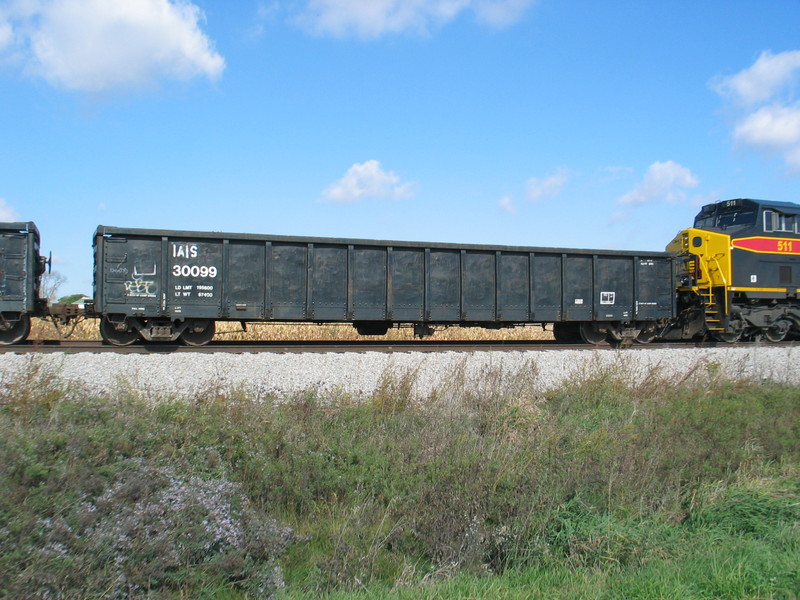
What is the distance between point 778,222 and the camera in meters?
17.1

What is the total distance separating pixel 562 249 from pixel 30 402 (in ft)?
40.7

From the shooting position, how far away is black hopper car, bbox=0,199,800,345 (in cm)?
1251

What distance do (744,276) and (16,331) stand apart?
61.0 feet

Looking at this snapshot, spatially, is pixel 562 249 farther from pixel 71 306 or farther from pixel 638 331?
pixel 71 306

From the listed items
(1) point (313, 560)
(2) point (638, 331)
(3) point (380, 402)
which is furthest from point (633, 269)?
(1) point (313, 560)

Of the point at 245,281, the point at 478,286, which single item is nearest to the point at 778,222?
the point at 478,286

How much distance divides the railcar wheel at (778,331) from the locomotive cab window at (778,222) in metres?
2.75

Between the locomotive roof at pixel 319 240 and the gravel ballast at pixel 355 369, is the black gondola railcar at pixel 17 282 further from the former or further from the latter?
the gravel ballast at pixel 355 369

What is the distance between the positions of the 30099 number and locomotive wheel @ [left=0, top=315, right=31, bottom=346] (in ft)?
10.8

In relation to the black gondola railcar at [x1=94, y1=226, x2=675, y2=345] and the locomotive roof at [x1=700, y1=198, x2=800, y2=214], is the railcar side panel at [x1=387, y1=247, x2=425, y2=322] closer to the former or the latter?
the black gondola railcar at [x1=94, y1=226, x2=675, y2=345]

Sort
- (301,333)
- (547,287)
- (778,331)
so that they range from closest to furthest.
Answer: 1. (547,287)
2. (778,331)
3. (301,333)

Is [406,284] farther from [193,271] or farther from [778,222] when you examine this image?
[778,222]

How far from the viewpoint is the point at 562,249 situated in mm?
15258

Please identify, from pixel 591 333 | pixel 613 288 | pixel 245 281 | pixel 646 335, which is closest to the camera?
pixel 245 281
